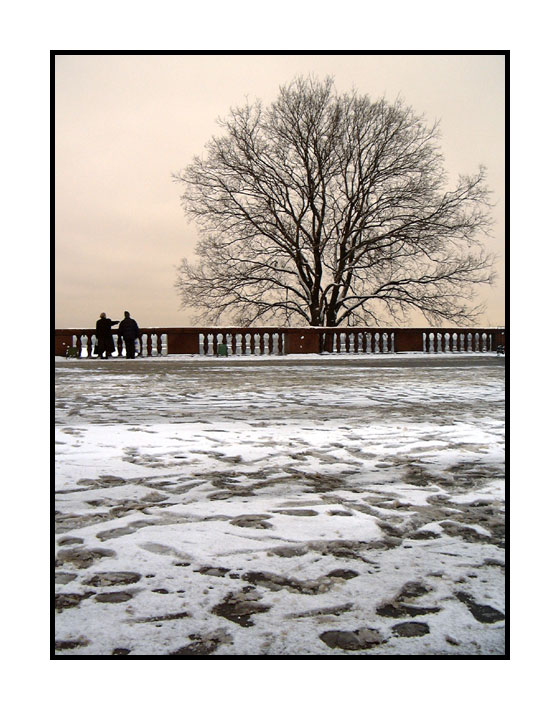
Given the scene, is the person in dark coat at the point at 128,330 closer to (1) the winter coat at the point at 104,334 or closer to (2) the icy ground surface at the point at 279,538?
(1) the winter coat at the point at 104,334

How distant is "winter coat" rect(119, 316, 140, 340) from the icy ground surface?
1457cm

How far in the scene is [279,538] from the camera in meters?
2.81

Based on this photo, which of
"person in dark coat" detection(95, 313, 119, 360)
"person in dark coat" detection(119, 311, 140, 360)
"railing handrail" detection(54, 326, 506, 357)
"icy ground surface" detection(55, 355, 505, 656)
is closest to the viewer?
"icy ground surface" detection(55, 355, 505, 656)

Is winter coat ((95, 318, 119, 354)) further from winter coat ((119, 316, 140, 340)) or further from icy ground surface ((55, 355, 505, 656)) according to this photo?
icy ground surface ((55, 355, 505, 656))

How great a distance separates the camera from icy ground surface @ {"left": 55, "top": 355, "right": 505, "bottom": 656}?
1997 mm

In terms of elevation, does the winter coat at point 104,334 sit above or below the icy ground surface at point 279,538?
above

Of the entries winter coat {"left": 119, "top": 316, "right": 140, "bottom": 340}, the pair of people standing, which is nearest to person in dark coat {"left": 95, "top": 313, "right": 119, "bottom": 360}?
the pair of people standing

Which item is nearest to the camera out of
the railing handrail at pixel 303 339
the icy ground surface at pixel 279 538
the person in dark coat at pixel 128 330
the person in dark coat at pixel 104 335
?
the icy ground surface at pixel 279 538

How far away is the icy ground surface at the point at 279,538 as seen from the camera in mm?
1997

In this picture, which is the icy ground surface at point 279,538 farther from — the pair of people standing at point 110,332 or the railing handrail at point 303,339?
the railing handrail at point 303,339

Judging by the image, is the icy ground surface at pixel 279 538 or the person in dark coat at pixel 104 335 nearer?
the icy ground surface at pixel 279 538

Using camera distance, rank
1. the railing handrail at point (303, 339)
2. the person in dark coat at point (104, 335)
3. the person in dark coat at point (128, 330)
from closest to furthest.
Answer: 1. the person in dark coat at point (104, 335)
2. the person in dark coat at point (128, 330)
3. the railing handrail at point (303, 339)

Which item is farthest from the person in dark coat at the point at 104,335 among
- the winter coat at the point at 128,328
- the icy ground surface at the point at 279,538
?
the icy ground surface at the point at 279,538

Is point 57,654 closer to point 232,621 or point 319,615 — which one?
point 232,621
